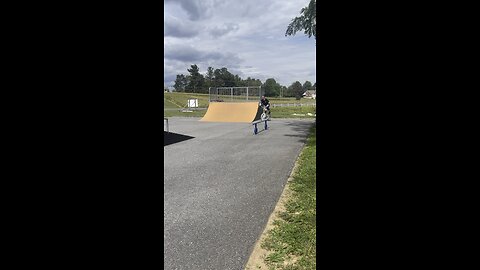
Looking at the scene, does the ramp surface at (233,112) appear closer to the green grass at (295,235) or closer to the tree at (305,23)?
the tree at (305,23)

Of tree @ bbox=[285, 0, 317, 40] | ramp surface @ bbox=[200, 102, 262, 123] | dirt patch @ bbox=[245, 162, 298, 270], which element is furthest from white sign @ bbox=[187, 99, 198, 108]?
dirt patch @ bbox=[245, 162, 298, 270]

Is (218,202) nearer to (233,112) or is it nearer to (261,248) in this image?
(261,248)

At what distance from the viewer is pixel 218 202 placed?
4723mm

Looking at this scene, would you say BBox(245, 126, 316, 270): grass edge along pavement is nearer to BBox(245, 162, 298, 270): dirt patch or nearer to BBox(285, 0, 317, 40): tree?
BBox(245, 162, 298, 270): dirt patch

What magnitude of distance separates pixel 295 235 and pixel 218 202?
1587mm

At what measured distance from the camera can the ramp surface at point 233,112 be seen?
22188mm

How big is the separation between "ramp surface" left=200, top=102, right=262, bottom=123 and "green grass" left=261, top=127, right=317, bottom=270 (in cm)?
1689

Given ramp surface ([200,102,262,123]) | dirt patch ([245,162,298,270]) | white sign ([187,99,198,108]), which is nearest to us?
dirt patch ([245,162,298,270])

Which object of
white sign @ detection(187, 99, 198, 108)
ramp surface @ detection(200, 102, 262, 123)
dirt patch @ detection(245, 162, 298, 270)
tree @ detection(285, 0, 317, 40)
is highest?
tree @ detection(285, 0, 317, 40)

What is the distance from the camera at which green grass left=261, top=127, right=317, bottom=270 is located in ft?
9.84
